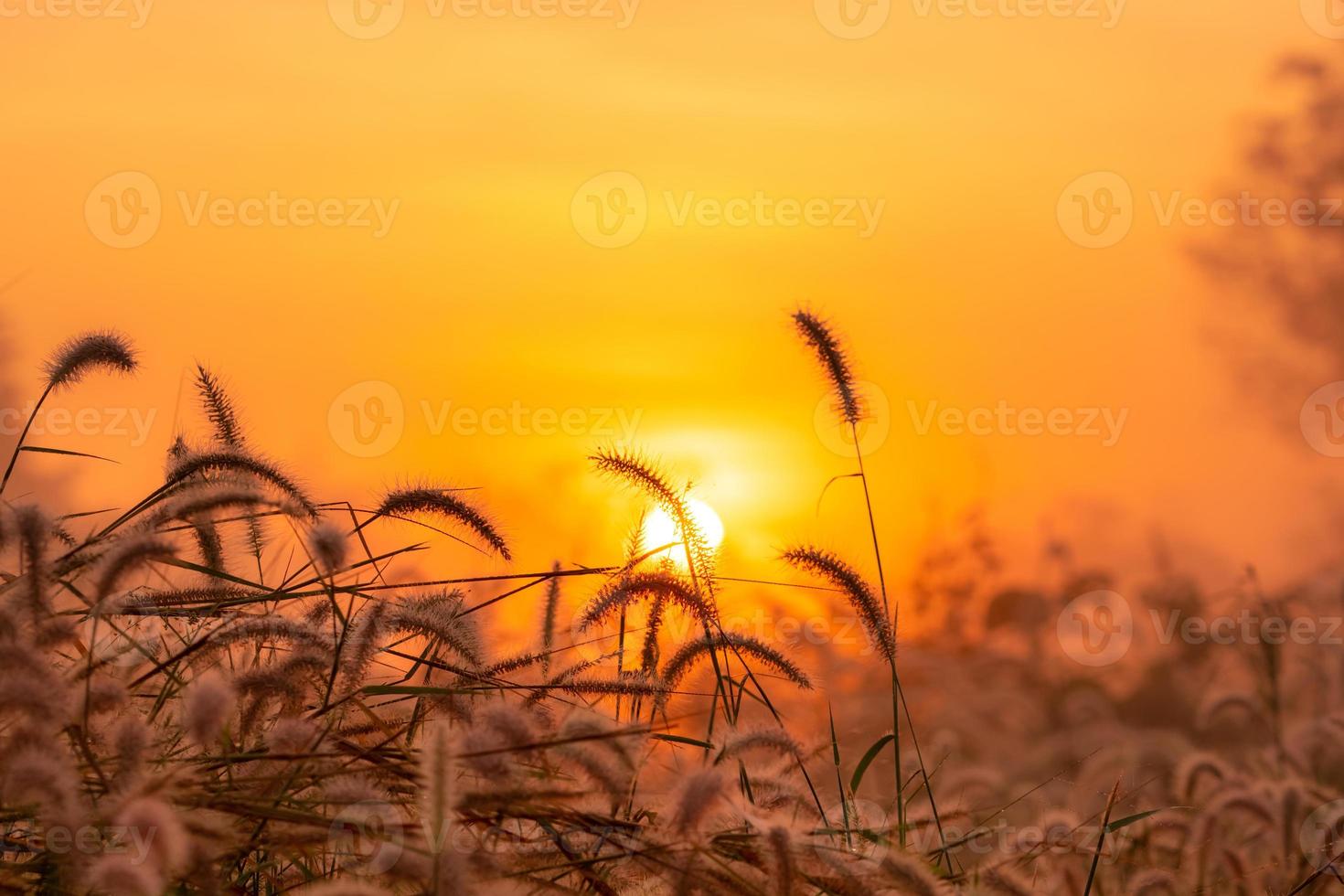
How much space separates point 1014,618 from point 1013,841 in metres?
10.6

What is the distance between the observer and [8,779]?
171cm

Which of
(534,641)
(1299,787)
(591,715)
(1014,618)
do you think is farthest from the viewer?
(1014,618)

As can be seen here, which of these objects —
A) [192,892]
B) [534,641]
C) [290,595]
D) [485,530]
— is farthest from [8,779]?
[534,641]

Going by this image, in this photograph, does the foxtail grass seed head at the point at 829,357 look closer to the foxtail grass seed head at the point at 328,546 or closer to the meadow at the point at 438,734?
the meadow at the point at 438,734

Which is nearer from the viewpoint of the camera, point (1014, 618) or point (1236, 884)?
point (1236, 884)

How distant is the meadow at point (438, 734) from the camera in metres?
1.89

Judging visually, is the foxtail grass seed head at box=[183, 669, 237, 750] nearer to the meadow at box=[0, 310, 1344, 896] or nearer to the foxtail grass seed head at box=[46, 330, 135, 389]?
the meadow at box=[0, 310, 1344, 896]

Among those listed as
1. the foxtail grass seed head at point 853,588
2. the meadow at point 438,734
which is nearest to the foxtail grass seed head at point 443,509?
the meadow at point 438,734

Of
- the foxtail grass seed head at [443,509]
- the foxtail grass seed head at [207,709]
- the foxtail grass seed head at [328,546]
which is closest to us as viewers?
the foxtail grass seed head at [207,709]

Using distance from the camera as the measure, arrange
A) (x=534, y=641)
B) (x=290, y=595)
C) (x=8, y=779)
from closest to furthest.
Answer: (x=8, y=779) < (x=290, y=595) < (x=534, y=641)

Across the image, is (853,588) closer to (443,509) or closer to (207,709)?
(443,509)

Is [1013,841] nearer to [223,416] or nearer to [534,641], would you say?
[534,641]

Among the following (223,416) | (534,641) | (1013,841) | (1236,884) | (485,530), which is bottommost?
(1236,884)

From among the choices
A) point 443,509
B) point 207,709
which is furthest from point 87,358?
point 207,709
